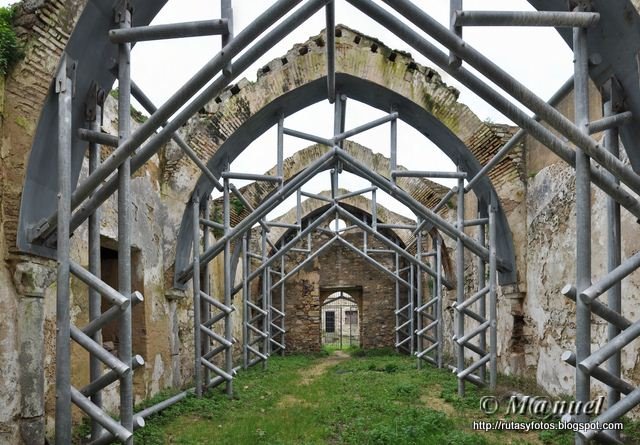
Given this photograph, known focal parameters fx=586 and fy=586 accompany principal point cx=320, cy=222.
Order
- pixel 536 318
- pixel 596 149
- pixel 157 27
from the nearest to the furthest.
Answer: pixel 596 149 → pixel 157 27 → pixel 536 318

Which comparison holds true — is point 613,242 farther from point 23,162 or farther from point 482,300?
point 482,300

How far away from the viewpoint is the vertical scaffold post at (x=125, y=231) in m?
3.75

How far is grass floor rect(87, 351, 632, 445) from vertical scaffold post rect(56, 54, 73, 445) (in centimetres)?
186

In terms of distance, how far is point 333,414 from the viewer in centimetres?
690

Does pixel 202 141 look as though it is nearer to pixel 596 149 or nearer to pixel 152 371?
pixel 152 371

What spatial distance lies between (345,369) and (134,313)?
19.2ft

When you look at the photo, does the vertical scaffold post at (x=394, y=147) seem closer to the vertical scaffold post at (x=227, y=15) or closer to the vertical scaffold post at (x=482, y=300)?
the vertical scaffold post at (x=482, y=300)

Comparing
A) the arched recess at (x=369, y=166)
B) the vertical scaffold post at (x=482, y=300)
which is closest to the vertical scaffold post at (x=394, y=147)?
the vertical scaffold post at (x=482, y=300)

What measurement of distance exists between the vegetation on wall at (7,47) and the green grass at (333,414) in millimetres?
3413

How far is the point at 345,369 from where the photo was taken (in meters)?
12.2

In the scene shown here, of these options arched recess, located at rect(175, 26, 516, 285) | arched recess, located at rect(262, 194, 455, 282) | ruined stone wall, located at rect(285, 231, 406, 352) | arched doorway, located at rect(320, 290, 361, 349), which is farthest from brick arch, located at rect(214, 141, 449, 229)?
arched doorway, located at rect(320, 290, 361, 349)

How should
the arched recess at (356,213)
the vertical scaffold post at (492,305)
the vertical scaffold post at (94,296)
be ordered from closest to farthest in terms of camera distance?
1. the vertical scaffold post at (94,296)
2. the vertical scaffold post at (492,305)
3. the arched recess at (356,213)

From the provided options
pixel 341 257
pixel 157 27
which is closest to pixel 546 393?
pixel 157 27

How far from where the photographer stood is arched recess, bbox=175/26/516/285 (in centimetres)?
841
